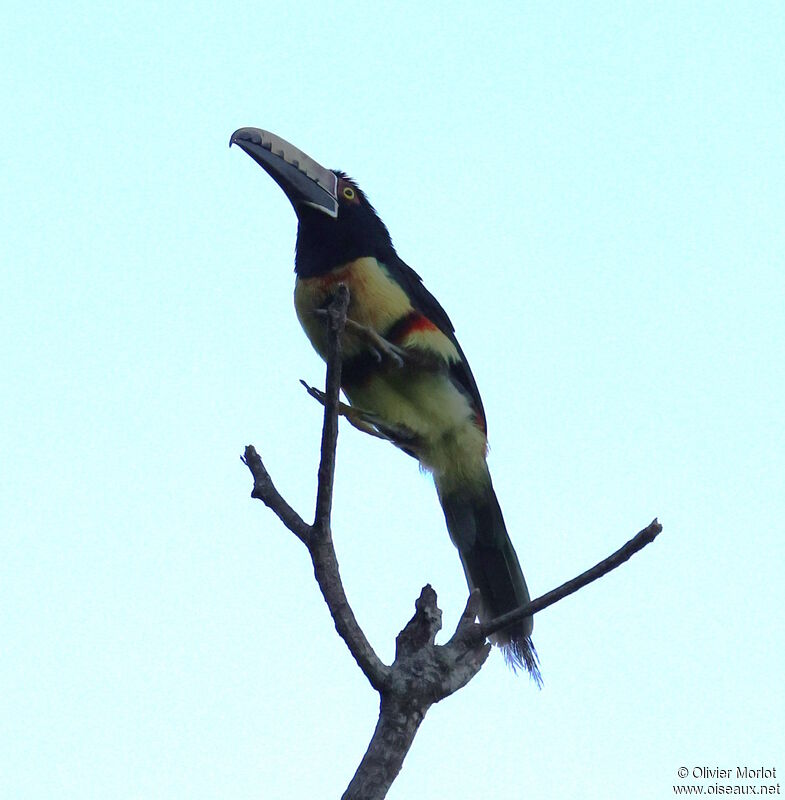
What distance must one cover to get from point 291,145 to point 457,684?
11.6ft

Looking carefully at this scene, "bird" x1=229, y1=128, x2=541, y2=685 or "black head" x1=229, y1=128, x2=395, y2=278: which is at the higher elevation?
"black head" x1=229, y1=128, x2=395, y2=278

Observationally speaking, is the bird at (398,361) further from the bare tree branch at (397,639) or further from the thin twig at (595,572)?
the thin twig at (595,572)

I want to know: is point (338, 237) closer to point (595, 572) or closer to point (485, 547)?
point (485, 547)

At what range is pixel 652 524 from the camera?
4.11m

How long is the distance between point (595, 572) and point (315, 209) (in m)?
3.19

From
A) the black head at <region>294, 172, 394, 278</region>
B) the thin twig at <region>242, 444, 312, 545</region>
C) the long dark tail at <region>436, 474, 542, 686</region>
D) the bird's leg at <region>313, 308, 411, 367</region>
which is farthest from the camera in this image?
the black head at <region>294, 172, 394, 278</region>

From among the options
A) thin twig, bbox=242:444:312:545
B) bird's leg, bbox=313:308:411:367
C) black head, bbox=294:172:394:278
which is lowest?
thin twig, bbox=242:444:312:545

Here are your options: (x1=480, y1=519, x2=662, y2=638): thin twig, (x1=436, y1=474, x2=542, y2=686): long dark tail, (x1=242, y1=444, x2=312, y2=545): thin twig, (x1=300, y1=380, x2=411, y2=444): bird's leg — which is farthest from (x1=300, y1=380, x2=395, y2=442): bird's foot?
(x1=480, y1=519, x2=662, y2=638): thin twig

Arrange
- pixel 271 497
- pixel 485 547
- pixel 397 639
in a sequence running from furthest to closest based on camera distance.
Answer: pixel 485 547 → pixel 271 497 → pixel 397 639

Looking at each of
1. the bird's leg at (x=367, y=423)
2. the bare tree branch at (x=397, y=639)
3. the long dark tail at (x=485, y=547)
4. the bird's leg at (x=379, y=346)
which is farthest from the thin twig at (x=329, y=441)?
the long dark tail at (x=485, y=547)

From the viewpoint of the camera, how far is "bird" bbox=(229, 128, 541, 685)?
19.7 ft

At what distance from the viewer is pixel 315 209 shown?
647 cm

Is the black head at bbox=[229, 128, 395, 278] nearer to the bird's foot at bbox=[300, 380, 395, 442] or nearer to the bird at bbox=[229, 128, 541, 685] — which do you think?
the bird at bbox=[229, 128, 541, 685]

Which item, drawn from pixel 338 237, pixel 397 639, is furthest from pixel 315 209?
pixel 397 639
